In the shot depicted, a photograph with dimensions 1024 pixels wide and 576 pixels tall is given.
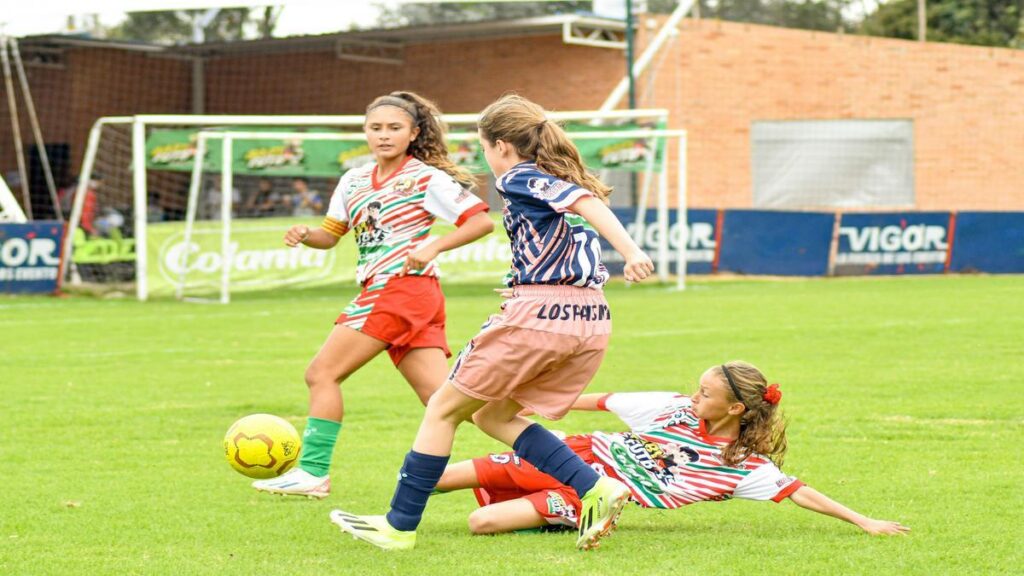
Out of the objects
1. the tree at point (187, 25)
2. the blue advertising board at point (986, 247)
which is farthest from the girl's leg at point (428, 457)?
the tree at point (187, 25)

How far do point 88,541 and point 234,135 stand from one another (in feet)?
47.6

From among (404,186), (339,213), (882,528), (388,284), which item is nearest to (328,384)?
(388,284)

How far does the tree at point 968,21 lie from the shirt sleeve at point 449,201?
128 ft

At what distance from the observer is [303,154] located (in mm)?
19875

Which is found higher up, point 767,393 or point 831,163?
point 767,393

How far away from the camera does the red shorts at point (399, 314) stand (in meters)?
6.05

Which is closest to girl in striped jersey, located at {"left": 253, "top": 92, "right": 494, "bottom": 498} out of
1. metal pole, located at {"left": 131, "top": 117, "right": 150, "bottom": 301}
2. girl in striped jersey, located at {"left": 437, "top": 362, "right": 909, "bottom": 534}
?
girl in striped jersey, located at {"left": 437, "top": 362, "right": 909, "bottom": 534}

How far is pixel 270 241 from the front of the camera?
20.4 metres

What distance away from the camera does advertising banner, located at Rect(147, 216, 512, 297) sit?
1962 cm

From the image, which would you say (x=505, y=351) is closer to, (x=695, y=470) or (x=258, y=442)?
(x=695, y=470)

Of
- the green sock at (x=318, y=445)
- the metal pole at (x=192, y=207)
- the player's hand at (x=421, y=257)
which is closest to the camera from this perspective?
the player's hand at (x=421, y=257)

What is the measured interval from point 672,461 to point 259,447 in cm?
179

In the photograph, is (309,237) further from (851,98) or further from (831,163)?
(851,98)

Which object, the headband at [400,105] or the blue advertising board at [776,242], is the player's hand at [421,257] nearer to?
the headband at [400,105]
